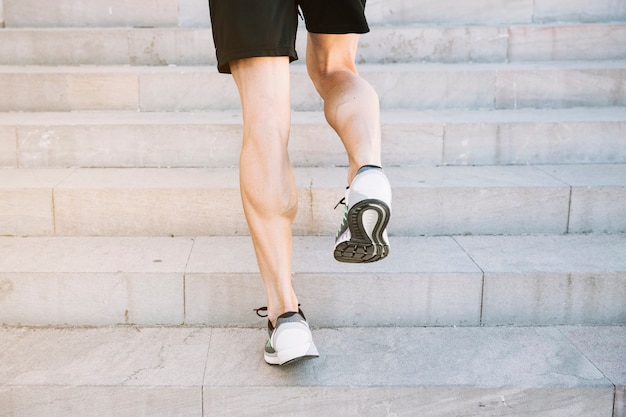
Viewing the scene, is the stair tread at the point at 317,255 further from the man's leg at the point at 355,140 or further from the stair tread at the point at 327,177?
the man's leg at the point at 355,140

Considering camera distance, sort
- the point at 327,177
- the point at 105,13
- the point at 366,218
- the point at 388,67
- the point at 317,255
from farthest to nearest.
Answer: the point at 105,13 → the point at 388,67 → the point at 327,177 → the point at 317,255 → the point at 366,218

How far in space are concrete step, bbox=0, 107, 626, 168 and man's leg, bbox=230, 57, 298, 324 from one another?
1.42 metres

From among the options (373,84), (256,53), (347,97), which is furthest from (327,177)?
(256,53)

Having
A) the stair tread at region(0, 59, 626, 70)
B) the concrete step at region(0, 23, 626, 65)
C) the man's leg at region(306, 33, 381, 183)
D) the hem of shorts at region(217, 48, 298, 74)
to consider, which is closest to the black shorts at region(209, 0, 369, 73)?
the hem of shorts at region(217, 48, 298, 74)

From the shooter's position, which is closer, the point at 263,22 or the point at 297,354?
the point at 263,22

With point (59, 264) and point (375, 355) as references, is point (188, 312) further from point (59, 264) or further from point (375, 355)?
point (375, 355)

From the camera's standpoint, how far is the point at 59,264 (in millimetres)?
3053

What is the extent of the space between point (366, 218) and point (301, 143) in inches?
67.8

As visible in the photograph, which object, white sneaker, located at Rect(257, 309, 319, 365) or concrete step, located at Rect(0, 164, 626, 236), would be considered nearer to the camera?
white sneaker, located at Rect(257, 309, 319, 365)

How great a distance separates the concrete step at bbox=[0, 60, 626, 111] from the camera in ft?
14.1

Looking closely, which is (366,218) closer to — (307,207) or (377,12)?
(307,207)

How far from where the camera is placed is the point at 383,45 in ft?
16.1

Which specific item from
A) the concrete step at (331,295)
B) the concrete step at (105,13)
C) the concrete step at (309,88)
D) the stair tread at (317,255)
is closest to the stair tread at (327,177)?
the stair tread at (317,255)

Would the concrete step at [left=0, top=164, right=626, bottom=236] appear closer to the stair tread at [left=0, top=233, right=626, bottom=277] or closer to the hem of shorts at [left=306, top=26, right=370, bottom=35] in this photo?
the stair tread at [left=0, top=233, right=626, bottom=277]
